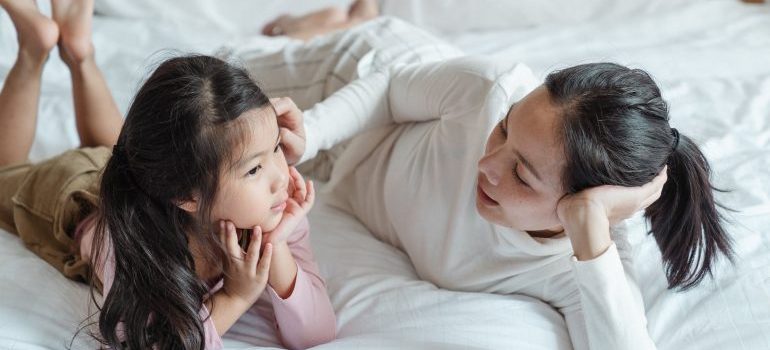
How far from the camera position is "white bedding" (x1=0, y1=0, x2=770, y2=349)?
1014mm

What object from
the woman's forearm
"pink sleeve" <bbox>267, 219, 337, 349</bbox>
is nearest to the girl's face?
"pink sleeve" <bbox>267, 219, 337, 349</bbox>

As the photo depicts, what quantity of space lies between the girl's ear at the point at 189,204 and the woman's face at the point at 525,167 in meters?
0.34

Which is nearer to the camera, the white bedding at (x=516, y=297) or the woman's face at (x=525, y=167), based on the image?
the woman's face at (x=525, y=167)

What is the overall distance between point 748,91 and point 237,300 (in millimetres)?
1139

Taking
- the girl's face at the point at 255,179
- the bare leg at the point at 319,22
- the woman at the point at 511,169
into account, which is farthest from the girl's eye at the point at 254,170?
the bare leg at the point at 319,22

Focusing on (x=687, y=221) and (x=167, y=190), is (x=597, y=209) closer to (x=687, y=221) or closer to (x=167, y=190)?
(x=687, y=221)

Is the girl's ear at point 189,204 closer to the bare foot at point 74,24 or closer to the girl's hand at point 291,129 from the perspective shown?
the girl's hand at point 291,129

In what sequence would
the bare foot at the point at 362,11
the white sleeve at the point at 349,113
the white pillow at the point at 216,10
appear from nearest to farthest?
the white sleeve at the point at 349,113 → the white pillow at the point at 216,10 → the bare foot at the point at 362,11

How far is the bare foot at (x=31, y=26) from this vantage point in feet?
4.06

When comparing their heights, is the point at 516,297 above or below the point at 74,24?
below

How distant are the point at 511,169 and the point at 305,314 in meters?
0.32

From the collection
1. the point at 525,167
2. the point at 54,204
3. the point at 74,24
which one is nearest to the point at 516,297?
the point at 525,167

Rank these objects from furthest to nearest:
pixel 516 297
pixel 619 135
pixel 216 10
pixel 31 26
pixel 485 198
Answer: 1. pixel 216 10
2. pixel 31 26
3. pixel 516 297
4. pixel 485 198
5. pixel 619 135

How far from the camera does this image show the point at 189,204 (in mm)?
923
